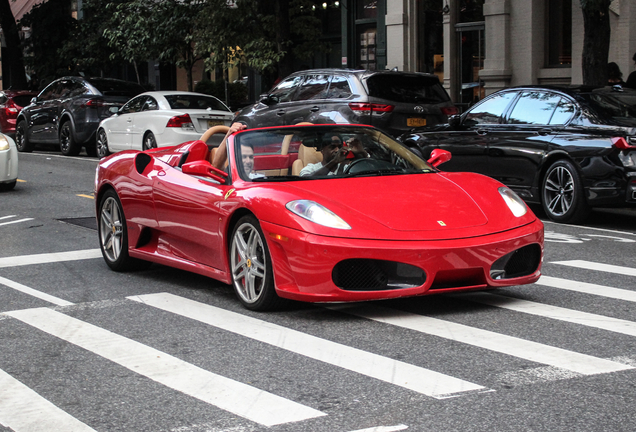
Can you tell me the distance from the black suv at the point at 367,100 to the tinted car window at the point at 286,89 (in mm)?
24

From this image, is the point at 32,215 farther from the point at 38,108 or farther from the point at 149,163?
the point at 38,108

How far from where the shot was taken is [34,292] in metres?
7.21

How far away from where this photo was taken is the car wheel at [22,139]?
24.5 metres

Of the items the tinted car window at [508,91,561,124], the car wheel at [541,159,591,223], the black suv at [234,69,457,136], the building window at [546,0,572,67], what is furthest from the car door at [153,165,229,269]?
the building window at [546,0,572,67]

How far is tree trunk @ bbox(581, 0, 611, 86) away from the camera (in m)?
15.3

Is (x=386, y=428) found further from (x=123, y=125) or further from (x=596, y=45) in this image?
(x=123, y=125)

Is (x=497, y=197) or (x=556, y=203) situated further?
(x=556, y=203)

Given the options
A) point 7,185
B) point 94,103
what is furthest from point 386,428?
point 94,103

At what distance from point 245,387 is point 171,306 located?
85.3 inches

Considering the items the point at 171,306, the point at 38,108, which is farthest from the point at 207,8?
the point at 171,306

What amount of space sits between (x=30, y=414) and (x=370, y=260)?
7.55 feet

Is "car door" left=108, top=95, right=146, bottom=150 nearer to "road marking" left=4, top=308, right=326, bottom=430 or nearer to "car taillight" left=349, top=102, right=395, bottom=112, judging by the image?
"car taillight" left=349, top=102, right=395, bottom=112

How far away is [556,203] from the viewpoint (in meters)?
11.3

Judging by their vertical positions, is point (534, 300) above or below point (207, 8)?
below
